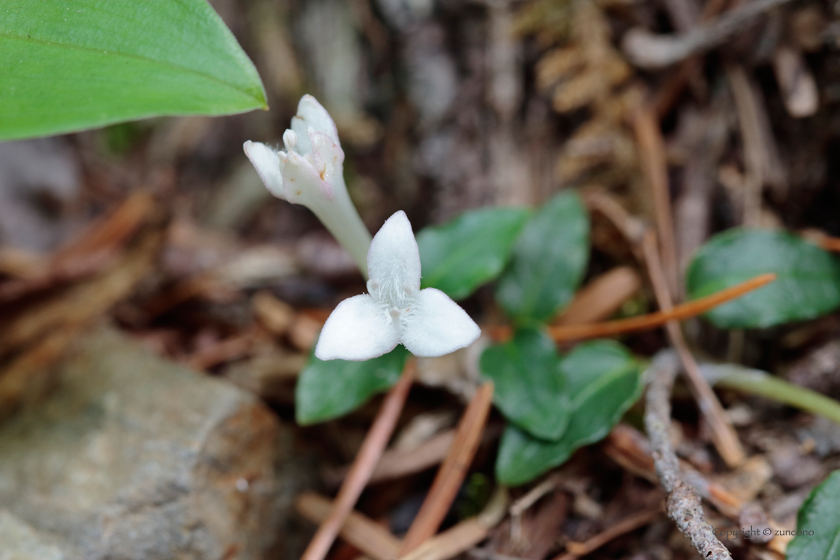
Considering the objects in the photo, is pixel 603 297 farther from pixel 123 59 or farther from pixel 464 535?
pixel 123 59

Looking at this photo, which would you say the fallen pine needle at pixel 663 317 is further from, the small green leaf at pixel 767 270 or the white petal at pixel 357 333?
the white petal at pixel 357 333

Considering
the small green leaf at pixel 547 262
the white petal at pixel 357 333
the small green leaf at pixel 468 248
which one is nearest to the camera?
the white petal at pixel 357 333

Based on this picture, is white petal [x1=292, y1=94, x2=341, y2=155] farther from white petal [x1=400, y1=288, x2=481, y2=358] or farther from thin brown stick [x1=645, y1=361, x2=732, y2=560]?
thin brown stick [x1=645, y1=361, x2=732, y2=560]

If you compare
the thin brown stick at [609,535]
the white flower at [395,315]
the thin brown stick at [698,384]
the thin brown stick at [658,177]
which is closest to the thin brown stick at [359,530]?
the thin brown stick at [609,535]

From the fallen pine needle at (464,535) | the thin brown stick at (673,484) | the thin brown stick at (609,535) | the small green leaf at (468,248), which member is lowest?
the thin brown stick at (609,535)

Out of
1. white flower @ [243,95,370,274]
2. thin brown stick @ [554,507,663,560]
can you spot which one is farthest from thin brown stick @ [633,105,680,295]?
white flower @ [243,95,370,274]

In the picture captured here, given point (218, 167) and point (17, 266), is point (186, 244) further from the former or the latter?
point (218, 167)

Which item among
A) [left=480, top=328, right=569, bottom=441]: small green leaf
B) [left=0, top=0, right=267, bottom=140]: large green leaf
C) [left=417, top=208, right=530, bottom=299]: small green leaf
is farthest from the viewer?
[left=417, top=208, right=530, bottom=299]: small green leaf
